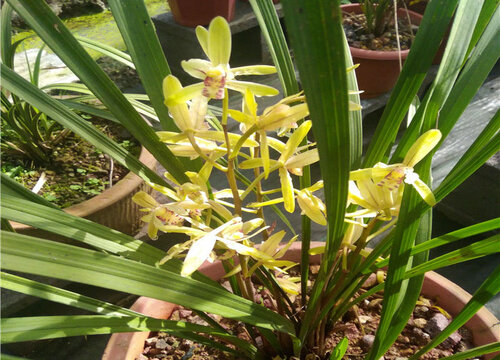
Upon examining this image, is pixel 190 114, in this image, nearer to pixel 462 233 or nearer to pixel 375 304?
pixel 462 233

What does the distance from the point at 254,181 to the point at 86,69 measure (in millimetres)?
216

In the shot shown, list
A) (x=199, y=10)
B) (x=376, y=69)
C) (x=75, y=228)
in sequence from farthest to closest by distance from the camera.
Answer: (x=199, y=10) → (x=376, y=69) → (x=75, y=228)

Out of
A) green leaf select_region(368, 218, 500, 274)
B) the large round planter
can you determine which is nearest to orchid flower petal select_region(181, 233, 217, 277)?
green leaf select_region(368, 218, 500, 274)

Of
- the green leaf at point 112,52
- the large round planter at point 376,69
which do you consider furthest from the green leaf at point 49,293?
the large round planter at point 376,69

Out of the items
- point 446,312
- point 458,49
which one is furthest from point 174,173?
point 446,312

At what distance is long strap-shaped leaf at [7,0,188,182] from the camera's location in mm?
445

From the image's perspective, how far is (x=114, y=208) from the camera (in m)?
0.95

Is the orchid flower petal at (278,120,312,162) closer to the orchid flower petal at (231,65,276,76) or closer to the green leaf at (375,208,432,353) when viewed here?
the orchid flower petal at (231,65,276,76)

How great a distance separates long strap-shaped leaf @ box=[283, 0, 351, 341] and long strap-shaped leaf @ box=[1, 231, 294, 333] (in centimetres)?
15

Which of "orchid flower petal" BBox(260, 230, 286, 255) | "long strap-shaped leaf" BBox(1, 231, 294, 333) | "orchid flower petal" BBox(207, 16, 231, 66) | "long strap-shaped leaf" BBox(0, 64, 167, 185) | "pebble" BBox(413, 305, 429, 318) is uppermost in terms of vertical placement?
"orchid flower petal" BBox(207, 16, 231, 66)

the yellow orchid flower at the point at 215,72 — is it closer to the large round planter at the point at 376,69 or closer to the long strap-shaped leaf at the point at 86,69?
the long strap-shaped leaf at the point at 86,69

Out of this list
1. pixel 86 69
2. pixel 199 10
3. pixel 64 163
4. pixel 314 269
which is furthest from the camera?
pixel 199 10

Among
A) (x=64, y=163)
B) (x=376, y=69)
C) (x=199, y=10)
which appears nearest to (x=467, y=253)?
(x=64, y=163)

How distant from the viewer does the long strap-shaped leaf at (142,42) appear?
461mm
